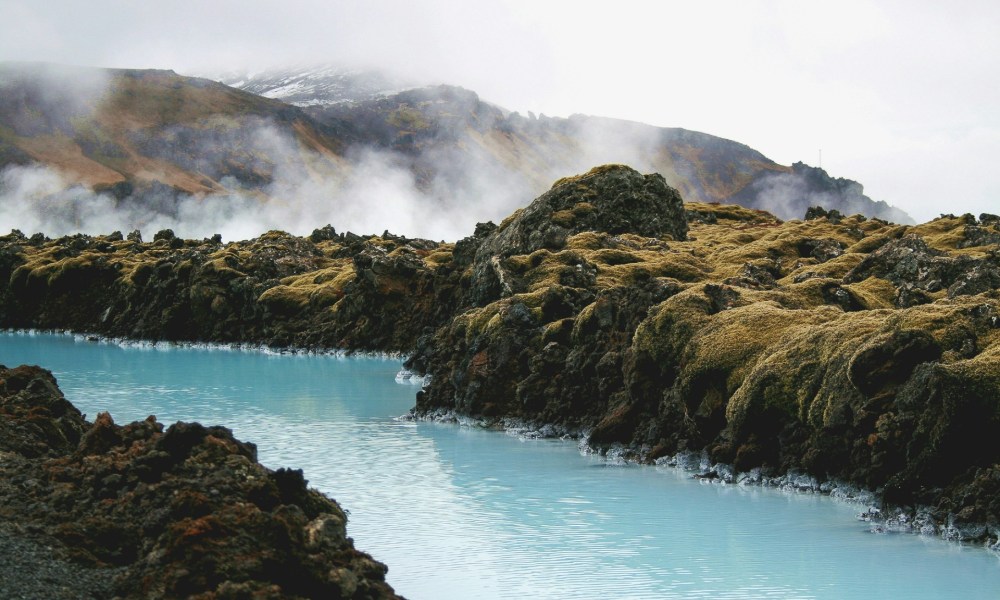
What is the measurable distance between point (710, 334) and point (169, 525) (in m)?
21.8

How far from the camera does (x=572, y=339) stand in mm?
42625

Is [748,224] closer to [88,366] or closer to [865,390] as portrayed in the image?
[88,366]

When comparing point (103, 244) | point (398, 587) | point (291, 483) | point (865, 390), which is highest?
point (103, 244)

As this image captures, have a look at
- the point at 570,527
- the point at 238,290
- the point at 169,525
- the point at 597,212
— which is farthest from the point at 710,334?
the point at 238,290

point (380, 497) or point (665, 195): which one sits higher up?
point (665, 195)

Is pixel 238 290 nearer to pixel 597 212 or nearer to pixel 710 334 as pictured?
pixel 597 212

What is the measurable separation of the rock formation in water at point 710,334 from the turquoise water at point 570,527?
1.54 meters

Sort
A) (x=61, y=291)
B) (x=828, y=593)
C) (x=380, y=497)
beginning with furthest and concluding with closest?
(x=61, y=291), (x=380, y=497), (x=828, y=593)

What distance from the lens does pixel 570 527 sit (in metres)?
26.0

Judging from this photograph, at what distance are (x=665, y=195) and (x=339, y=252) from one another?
52.2m

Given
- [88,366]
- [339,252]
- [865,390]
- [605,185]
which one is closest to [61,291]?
[339,252]

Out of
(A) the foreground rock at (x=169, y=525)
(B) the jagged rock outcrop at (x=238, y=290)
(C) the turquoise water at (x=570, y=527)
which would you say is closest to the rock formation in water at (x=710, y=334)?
(B) the jagged rock outcrop at (x=238, y=290)

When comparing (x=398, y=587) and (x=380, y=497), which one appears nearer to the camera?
(x=398, y=587)

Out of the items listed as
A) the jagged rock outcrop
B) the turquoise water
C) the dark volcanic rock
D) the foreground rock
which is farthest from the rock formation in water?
the foreground rock
